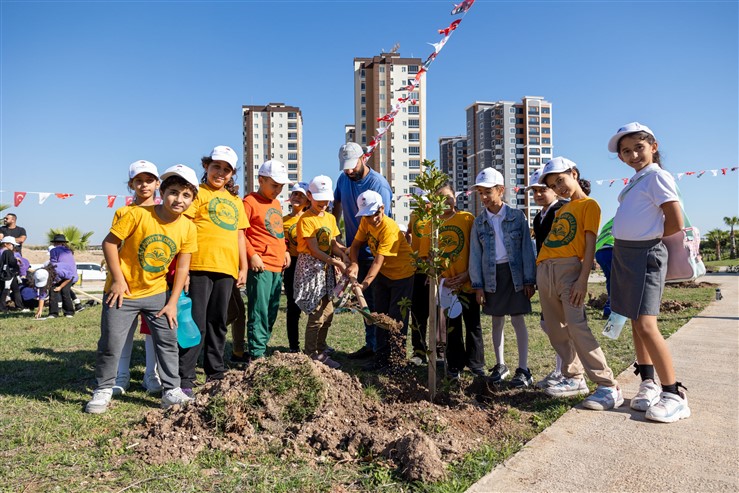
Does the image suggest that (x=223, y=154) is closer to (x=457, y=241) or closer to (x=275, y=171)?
(x=275, y=171)

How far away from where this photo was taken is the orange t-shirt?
4824 mm

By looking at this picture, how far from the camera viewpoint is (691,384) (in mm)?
4188

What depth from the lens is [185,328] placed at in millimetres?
4027

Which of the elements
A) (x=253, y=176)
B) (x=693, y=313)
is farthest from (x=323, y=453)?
(x=253, y=176)

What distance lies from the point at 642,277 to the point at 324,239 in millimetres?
2834

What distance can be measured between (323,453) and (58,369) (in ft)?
12.0

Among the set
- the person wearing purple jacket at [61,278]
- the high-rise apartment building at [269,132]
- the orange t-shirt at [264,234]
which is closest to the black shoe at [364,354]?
the orange t-shirt at [264,234]

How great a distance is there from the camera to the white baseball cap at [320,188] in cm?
510

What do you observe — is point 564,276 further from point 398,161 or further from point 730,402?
point 398,161

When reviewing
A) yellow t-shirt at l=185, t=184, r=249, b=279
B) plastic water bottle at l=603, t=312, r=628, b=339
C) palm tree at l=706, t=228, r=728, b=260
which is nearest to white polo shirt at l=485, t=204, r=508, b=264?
plastic water bottle at l=603, t=312, r=628, b=339

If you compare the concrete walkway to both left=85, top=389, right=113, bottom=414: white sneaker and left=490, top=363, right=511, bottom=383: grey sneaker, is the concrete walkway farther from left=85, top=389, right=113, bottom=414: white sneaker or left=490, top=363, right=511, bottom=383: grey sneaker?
left=85, top=389, right=113, bottom=414: white sneaker

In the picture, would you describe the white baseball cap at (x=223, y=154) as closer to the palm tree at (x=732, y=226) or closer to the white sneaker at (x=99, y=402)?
the white sneaker at (x=99, y=402)

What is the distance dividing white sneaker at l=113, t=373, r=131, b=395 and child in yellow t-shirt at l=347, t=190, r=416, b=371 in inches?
82.7

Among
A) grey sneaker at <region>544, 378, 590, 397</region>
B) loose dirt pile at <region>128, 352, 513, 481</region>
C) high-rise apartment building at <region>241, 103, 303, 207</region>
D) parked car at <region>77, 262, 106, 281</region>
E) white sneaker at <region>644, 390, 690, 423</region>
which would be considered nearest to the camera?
loose dirt pile at <region>128, 352, 513, 481</region>
